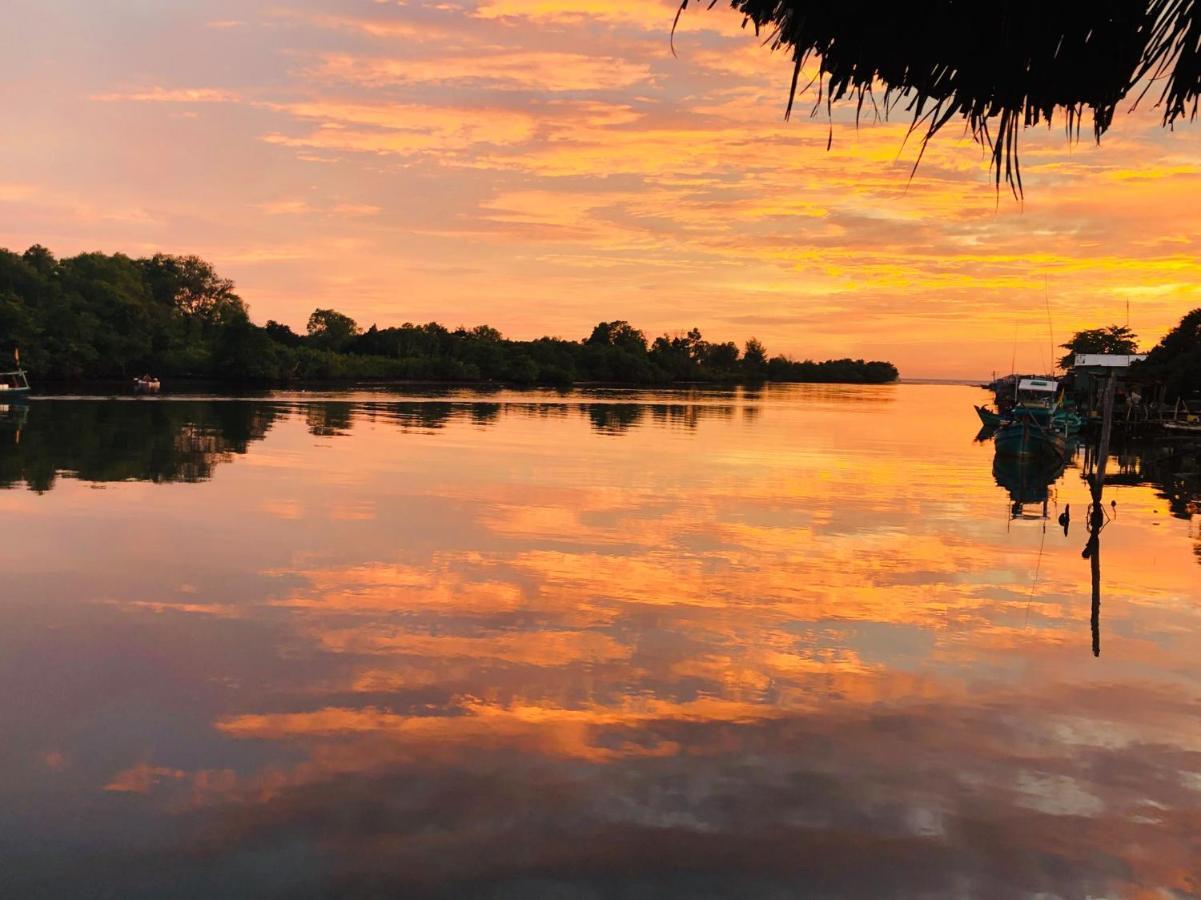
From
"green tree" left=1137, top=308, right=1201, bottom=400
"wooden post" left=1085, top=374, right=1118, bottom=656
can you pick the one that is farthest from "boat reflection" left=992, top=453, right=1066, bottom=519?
"green tree" left=1137, top=308, right=1201, bottom=400

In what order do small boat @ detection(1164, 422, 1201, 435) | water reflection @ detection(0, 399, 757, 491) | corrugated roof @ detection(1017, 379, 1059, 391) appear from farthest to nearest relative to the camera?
corrugated roof @ detection(1017, 379, 1059, 391), small boat @ detection(1164, 422, 1201, 435), water reflection @ detection(0, 399, 757, 491)

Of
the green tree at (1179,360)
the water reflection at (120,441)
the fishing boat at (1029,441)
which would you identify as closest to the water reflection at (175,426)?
the water reflection at (120,441)

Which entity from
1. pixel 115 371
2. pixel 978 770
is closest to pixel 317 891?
pixel 978 770

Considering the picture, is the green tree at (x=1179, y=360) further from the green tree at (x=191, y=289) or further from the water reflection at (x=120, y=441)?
the green tree at (x=191, y=289)

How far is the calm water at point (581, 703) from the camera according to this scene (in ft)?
28.9

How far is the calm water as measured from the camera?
8.80m

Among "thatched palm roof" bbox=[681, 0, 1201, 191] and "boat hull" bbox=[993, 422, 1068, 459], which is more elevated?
"thatched palm roof" bbox=[681, 0, 1201, 191]

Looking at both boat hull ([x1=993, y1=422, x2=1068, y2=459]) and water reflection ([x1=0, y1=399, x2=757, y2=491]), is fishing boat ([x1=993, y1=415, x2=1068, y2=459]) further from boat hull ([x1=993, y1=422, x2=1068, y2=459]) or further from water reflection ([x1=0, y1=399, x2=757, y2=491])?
water reflection ([x1=0, y1=399, x2=757, y2=491])

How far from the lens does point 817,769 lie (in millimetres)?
10883

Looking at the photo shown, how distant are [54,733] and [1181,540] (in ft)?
91.9

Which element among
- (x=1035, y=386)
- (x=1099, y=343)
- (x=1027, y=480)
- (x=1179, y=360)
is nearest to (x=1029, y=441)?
(x=1027, y=480)

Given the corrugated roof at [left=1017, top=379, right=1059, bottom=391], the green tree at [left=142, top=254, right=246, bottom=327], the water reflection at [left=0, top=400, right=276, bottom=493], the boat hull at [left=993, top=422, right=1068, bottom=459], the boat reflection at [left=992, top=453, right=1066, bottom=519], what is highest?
the green tree at [left=142, top=254, right=246, bottom=327]

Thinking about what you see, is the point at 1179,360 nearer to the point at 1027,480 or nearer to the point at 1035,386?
the point at 1035,386

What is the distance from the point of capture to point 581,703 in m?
12.8
